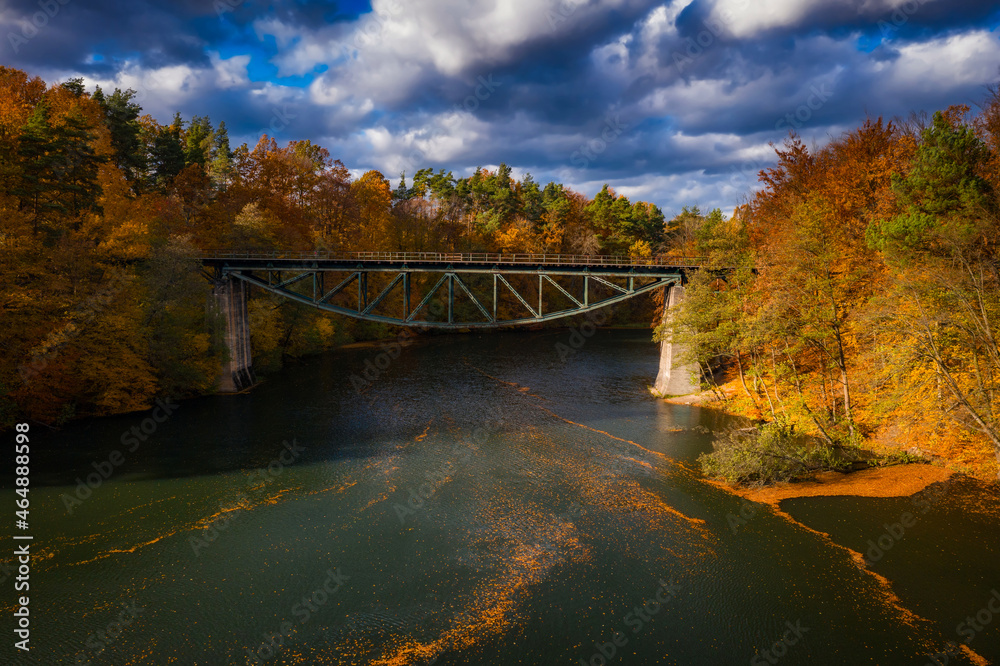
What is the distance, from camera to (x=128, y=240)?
1240 inches

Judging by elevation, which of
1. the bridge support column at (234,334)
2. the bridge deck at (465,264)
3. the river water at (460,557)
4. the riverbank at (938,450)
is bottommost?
the river water at (460,557)

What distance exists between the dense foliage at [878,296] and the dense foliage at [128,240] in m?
34.8

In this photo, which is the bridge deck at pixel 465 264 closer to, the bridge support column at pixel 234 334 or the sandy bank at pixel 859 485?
the bridge support column at pixel 234 334

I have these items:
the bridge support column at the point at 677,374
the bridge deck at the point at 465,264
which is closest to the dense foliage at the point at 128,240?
the bridge deck at the point at 465,264

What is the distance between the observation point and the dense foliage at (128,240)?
26656 mm

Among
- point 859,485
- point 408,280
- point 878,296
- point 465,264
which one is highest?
point 465,264

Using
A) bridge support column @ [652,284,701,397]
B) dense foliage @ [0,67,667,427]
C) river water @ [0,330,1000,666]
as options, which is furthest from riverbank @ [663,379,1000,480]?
dense foliage @ [0,67,667,427]

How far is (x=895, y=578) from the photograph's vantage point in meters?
15.2

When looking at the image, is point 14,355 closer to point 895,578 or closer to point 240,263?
point 240,263

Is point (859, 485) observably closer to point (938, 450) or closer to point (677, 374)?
point (938, 450)

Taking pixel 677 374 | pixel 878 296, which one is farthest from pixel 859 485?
pixel 677 374

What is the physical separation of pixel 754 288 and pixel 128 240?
3920cm

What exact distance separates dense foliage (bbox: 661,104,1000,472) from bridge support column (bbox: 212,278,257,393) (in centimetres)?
3316

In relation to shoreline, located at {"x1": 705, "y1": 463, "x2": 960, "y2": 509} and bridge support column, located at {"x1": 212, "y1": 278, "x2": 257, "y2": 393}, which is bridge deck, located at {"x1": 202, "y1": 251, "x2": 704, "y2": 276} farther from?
shoreline, located at {"x1": 705, "y1": 463, "x2": 960, "y2": 509}
